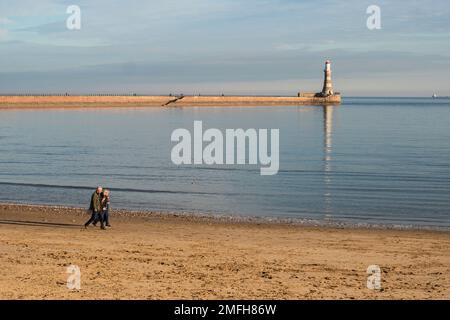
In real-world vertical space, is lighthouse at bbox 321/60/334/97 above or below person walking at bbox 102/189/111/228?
above

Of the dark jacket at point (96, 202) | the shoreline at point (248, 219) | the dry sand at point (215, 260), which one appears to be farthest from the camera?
the shoreline at point (248, 219)

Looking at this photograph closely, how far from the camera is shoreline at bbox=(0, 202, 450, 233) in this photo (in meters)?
21.9

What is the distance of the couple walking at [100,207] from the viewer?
19938mm

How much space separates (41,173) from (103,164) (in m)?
5.83

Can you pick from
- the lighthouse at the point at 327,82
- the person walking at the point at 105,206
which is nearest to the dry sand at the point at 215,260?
the person walking at the point at 105,206

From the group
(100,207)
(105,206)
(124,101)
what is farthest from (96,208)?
(124,101)

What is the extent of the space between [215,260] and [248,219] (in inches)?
324

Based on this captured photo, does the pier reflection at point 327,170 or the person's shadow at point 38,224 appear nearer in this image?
the person's shadow at point 38,224

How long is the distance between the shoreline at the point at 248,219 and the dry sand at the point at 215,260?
0.77 m

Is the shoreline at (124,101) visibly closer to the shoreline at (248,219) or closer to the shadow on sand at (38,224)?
the shoreline at (248,219)

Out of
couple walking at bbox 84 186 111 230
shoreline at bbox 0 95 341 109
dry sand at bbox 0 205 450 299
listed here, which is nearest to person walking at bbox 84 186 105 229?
couple walking at bbox 84 186 111 230

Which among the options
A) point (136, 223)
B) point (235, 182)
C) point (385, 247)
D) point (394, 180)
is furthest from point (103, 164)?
point (385, 247)

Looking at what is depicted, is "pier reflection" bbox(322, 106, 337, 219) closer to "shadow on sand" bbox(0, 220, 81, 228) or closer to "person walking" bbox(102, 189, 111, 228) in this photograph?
"person walking" bbox(102, 189, 111, 228)

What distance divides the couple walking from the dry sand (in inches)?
21.5
